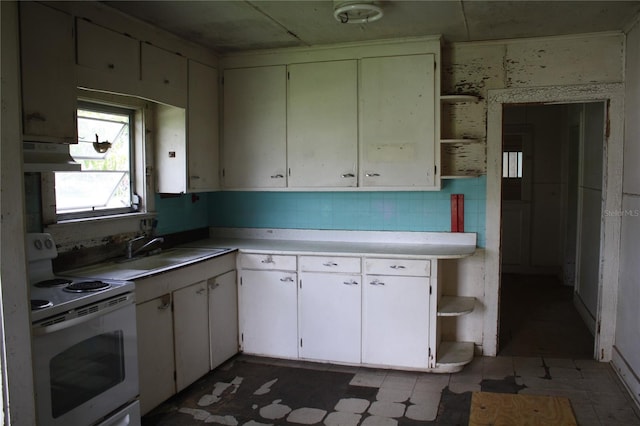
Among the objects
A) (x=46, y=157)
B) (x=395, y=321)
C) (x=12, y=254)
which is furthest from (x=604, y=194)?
(x=12, y=254)

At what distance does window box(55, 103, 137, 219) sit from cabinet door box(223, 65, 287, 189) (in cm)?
86

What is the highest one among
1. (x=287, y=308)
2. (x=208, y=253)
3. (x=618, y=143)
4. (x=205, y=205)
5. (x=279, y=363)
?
(x=618, y=143)

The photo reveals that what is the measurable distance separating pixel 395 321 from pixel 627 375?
1523mm

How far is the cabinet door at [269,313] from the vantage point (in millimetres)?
3961

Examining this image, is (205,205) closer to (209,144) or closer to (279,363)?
(209,144)

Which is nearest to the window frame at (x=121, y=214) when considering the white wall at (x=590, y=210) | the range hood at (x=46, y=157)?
the range hood at (x=46, y=157)

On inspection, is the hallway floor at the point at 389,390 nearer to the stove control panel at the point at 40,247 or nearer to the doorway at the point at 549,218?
the doorway at the point at 549,218

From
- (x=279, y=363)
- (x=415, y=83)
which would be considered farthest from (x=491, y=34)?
(x=279, y=363)

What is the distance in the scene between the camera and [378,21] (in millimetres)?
3496

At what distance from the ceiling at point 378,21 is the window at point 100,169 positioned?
71 centimetres

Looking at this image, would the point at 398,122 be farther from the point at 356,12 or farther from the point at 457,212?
the point at 356,12

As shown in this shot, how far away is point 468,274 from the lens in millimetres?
4125

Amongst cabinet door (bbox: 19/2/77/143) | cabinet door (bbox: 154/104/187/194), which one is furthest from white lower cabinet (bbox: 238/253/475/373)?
cabinet door (bbox: 19/2/77/143)

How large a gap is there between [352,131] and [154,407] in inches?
93.0
